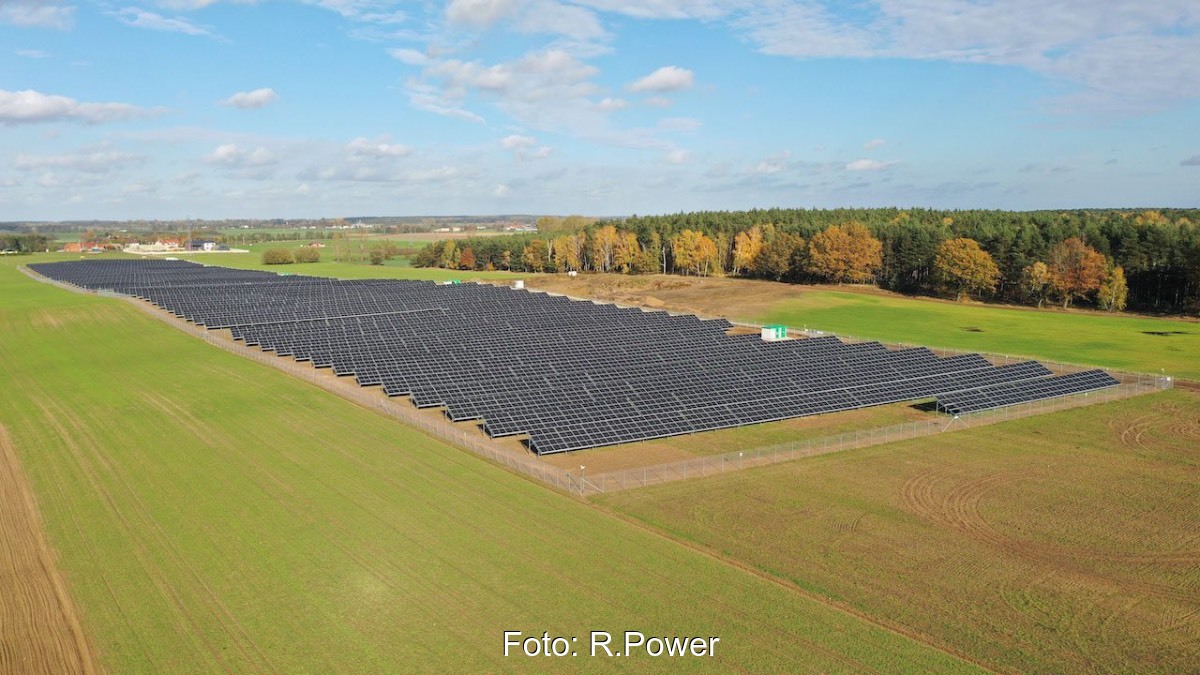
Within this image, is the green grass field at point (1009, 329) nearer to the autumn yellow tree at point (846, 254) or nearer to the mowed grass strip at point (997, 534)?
the autumn yellow tree at point (846, 254)

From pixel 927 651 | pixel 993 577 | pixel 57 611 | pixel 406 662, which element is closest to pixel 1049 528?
pixel 993 577

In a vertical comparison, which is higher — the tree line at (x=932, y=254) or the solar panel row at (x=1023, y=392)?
the tree line at (x=932, y=254)

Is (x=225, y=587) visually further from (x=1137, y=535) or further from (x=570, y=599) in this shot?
(x=1137, y=535)

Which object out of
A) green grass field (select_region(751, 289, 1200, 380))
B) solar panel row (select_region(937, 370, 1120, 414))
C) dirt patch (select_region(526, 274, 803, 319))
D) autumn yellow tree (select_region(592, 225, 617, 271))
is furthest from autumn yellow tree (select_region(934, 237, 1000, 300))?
autumn yellow tree (select_region(592, 225, 617, 271))

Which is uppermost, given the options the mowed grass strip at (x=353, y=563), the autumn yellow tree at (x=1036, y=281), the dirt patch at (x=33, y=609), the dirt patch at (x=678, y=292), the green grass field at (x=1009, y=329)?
the autumn yellow tree at (x=1036, y=281)

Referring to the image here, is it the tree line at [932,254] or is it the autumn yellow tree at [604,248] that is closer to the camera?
the tree line at [932,254]

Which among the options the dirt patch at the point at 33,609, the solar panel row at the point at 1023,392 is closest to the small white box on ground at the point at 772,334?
the solar panel row at the point at 1023,392

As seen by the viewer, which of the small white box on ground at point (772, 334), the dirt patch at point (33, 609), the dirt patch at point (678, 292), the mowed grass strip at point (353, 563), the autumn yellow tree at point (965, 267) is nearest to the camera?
the dirt patch at point (33, 609)
